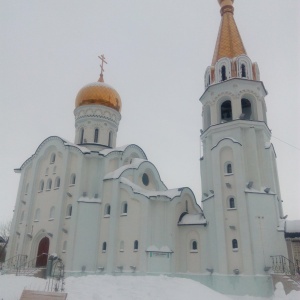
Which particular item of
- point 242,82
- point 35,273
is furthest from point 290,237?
point 35,273

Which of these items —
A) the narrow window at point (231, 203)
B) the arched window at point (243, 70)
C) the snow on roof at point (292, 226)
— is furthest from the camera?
the arched window at point (243, 70)

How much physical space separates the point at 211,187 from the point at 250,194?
9.24ft

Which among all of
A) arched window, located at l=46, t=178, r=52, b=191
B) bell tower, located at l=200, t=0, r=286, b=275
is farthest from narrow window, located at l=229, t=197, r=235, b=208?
arched window, located at l=46, t=178, r=52, b=191

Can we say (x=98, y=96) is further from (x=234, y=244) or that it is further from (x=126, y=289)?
(x=126, y=289)

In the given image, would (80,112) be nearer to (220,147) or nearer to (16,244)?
(16,244)

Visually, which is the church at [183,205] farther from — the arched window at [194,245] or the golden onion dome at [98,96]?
the golden onion dome at [98,96]

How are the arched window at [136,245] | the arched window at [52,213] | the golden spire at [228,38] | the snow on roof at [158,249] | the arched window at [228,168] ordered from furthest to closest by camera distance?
the golden spire at [228,38], the arched window at [52,213], the arched window at [136,245], the arched window at [228,168], the snow on roof at [158,249]

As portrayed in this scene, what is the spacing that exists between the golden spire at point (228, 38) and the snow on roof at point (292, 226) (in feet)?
39.8

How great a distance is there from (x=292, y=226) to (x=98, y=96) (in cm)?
1833

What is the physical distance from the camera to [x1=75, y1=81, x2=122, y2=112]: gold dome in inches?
1077

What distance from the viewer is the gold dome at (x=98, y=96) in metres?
27.4

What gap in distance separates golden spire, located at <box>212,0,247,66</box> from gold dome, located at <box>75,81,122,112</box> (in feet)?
31.2

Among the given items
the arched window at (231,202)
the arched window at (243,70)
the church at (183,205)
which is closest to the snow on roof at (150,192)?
the church at (183,205)

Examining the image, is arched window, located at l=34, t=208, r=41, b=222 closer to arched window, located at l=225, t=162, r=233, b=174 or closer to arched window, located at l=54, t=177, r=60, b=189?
arched window, located at l=54, t=177, r=60, b=189
